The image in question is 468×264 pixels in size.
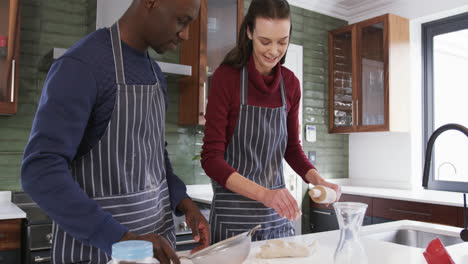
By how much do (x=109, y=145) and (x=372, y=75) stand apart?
135 inches

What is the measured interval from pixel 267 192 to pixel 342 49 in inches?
131

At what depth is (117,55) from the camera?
116 centimetres

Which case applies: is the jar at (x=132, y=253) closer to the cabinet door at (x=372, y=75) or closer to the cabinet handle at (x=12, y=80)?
the cabinet handle at (x=12, y=80)

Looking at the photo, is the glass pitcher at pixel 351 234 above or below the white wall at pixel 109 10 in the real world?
below

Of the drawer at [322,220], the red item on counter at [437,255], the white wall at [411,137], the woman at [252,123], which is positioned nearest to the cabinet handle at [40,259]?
the woman at [252,123]

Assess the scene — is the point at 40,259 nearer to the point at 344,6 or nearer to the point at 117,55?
the point at 117,55

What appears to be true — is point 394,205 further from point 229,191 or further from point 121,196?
point 121,196

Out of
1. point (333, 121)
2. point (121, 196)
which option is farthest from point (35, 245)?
point (333, 121)

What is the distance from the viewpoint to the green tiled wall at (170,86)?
282 centimetres

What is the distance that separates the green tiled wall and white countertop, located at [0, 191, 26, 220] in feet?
0.18

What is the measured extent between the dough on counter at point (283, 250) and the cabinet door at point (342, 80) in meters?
3.09

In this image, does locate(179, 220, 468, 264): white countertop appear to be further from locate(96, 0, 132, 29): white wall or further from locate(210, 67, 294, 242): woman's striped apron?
locate(96, 0, 132, 29): white wall

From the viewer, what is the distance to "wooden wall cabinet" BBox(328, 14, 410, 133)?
3.90m

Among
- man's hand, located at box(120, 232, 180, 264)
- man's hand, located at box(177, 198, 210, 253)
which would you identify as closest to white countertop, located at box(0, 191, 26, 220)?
man's hand, located at box(177, 198, 210, 253)
